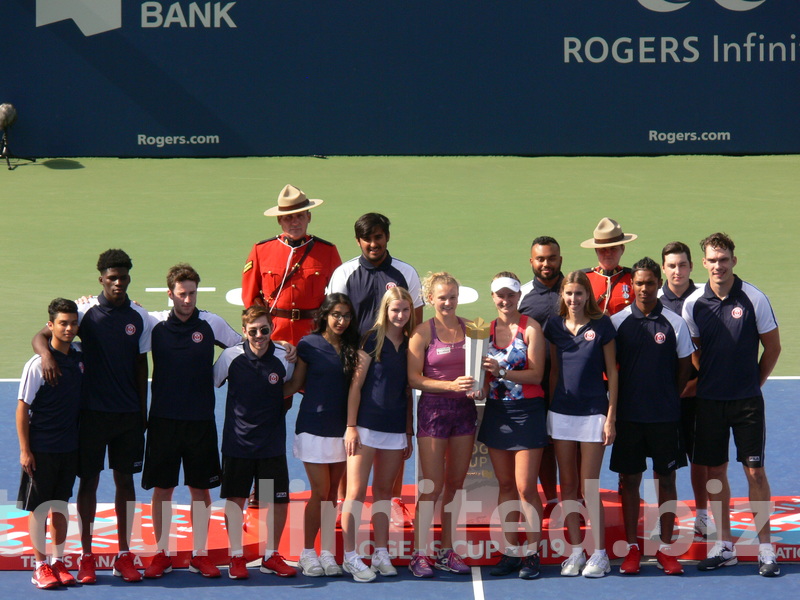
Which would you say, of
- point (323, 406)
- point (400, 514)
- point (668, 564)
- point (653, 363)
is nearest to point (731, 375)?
point (653, 363)

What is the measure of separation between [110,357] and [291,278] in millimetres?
1581

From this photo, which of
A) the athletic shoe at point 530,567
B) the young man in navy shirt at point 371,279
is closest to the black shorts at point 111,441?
the young man in navy shirt at point 371,279

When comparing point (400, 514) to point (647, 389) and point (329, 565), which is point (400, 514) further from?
point (647, 389)

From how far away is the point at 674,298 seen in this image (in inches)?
309

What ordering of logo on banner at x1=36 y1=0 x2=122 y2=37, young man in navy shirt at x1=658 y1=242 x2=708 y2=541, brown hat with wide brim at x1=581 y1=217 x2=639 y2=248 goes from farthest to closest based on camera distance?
logo on banner at x1=36 y1=0 x2=122 y2=37
brown hat with wide brim at x1=581 y1=217 x2=639 y2=248
young man in navy shirt at x1=658 y1=242 x2=708 y2=541

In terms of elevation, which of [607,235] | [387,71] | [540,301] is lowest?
[540,301]

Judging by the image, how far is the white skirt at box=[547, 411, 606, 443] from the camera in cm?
730

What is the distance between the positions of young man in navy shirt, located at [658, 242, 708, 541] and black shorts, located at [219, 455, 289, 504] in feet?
8.17

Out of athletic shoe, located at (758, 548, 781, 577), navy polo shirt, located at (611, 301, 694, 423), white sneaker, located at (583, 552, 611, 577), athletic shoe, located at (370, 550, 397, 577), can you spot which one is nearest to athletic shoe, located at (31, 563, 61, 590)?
athletic shoe, located at (370, 550, 397, 577)

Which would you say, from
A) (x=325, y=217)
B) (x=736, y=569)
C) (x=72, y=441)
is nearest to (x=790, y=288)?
(x=325, y=217)

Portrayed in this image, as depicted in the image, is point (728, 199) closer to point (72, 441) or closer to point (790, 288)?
point (790, 288)

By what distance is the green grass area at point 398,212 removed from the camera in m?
15.4

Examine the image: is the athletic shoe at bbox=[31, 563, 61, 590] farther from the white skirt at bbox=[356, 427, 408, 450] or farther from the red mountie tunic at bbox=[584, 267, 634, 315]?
the red mountie tunic at bbox=[584, 267, 634, 315]

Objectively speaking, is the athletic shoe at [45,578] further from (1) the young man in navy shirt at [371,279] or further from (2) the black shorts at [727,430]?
(2) the black shorts at [727,430]
